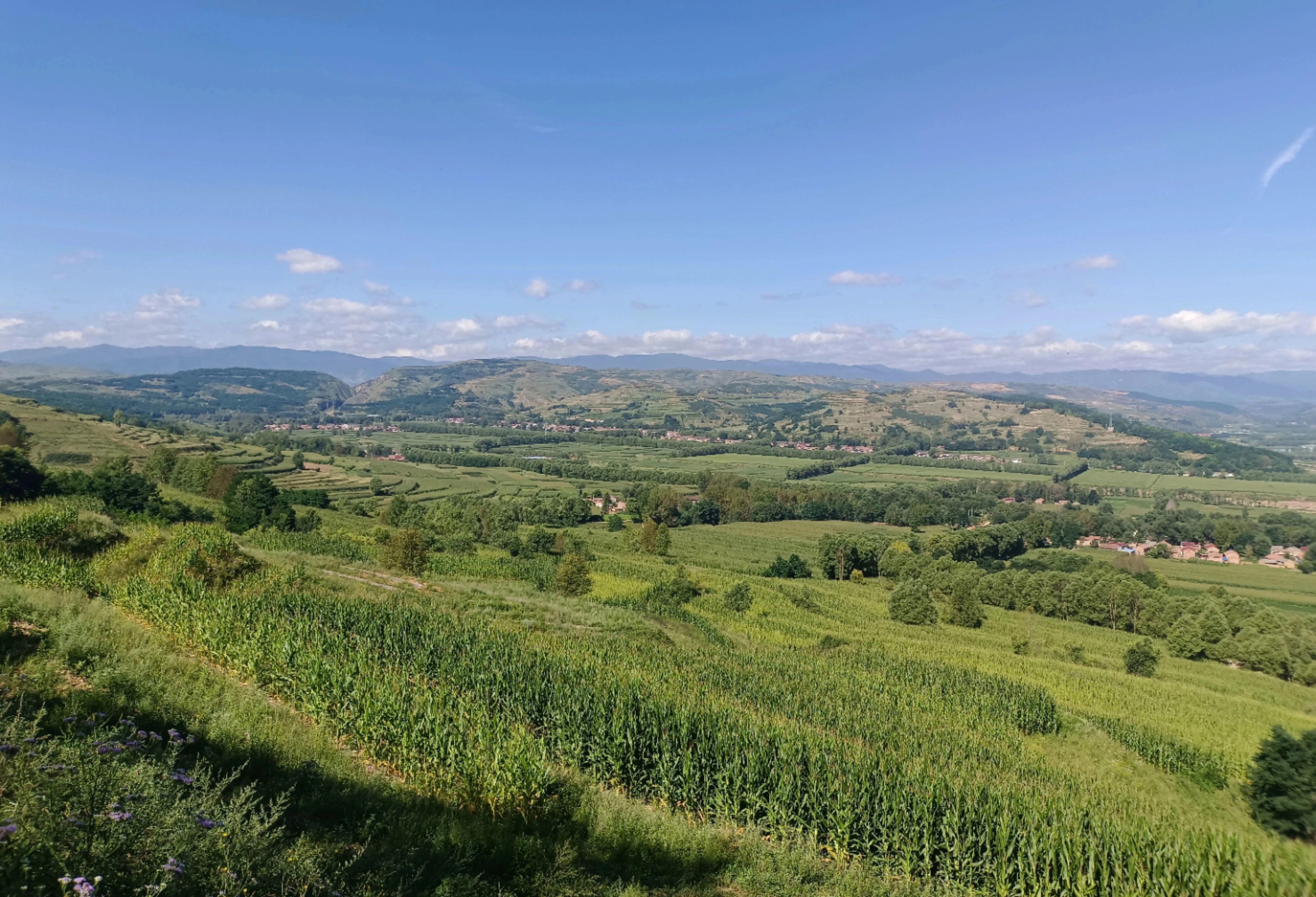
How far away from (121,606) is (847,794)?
21546 millimetres

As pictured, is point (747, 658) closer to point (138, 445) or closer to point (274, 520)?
point (274, 520)

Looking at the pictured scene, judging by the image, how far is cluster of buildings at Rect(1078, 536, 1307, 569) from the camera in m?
91.8

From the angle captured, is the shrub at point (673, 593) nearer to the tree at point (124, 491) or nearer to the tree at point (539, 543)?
the tree at point (539, 543)

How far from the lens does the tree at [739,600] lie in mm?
50188

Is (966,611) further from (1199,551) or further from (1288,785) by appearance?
(1199,551)

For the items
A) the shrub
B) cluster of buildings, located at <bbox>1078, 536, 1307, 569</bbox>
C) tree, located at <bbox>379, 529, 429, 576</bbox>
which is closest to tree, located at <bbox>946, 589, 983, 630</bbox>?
the shrub

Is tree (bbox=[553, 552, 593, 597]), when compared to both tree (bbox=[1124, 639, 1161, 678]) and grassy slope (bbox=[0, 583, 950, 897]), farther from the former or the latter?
tree (bbox=[1124, 639, 1161, 678])

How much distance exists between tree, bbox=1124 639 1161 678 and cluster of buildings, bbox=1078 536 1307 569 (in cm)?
5260

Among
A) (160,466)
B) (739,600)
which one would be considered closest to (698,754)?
(739,600)

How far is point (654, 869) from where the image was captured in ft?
32.9

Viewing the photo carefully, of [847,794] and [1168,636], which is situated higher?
[847,794]

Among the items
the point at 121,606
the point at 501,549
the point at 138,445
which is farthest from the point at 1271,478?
the point at 138,445

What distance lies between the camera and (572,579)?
48.3 metres

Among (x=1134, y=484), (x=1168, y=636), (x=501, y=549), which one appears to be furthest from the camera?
(x=1134, y=484)
